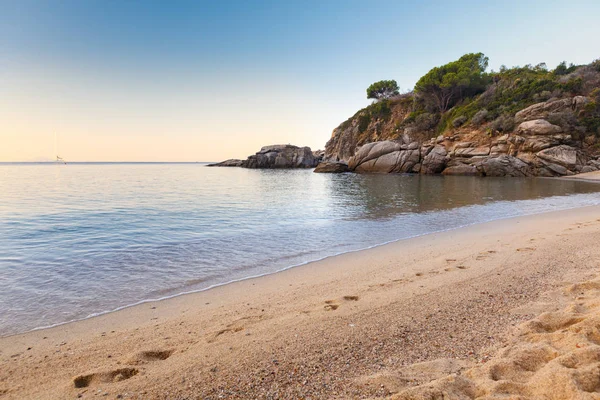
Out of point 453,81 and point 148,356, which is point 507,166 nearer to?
point 453,81

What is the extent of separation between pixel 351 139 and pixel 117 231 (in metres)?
68.9

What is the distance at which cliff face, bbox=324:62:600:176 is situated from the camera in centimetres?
3881

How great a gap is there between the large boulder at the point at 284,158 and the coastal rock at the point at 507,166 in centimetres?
4843

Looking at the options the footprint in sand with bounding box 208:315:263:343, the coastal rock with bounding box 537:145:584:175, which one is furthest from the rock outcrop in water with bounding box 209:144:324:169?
the footprint in sand with bounding box 208:315:263:343

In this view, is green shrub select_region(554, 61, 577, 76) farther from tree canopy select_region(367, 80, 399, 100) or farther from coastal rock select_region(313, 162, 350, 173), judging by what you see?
coastal rock select_region(313, 162, 350, 173)

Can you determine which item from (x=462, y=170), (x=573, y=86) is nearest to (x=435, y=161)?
(x=462, y=170)

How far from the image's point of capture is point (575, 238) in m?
8.52

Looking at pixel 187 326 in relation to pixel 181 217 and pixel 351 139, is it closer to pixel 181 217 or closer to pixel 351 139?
pixel 181 217

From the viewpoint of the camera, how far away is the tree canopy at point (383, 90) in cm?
8056

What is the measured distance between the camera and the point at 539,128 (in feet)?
129

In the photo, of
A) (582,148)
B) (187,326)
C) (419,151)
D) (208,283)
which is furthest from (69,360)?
(582,148)

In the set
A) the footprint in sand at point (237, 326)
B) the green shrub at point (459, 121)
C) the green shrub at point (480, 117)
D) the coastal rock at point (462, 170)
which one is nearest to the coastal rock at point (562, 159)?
the coastal rock at point (462, 170)

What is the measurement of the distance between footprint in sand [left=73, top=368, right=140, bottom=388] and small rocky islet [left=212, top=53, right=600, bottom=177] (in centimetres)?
4482

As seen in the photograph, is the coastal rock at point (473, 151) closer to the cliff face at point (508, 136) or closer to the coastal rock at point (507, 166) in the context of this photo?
the cliff face at point (508, 136)
